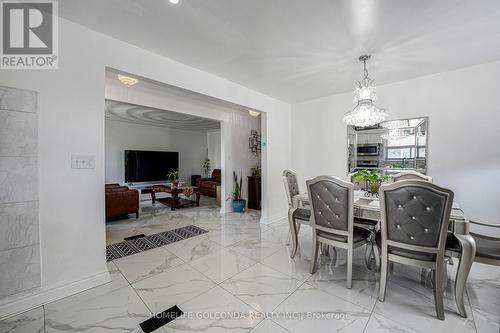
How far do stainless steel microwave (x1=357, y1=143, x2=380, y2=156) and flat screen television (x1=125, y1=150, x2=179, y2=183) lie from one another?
597 cm

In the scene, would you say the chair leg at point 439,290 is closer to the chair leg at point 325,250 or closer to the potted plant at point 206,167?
the chair leg at point 325,250

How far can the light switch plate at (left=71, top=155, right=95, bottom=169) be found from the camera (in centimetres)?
188

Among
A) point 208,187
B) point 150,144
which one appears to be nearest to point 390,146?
point 208,187

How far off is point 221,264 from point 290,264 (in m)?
0.79

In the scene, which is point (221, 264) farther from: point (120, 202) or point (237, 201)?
point (120, 202)

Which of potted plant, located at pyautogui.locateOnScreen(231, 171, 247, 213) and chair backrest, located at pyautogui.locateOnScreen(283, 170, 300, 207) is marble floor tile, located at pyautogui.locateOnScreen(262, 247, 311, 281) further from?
potted plant, located at pyautogui.locateOnScreen(231, 171, 247, 213)

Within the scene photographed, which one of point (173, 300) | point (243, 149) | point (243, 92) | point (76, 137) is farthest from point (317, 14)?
point (243, 149)

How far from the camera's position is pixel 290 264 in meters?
2.39

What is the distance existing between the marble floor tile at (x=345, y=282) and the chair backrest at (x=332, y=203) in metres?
0.51

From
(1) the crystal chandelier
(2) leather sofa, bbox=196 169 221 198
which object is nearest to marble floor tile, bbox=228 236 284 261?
(1) the crystal chandelier

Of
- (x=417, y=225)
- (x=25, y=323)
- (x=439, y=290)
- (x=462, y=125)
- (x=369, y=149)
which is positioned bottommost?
(x=25, y=323)

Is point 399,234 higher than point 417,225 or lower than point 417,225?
lower

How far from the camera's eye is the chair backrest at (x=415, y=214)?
1480mm

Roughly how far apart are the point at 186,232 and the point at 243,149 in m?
2.54
